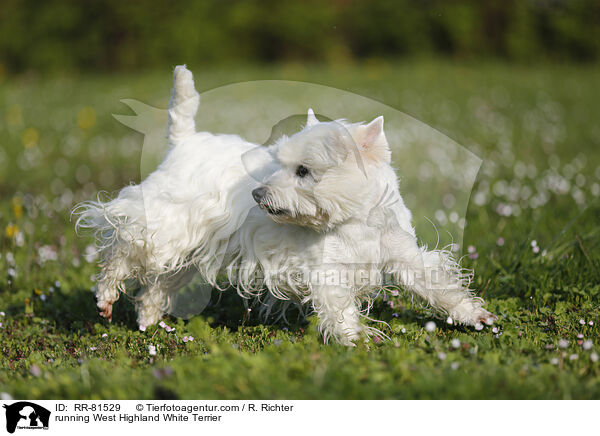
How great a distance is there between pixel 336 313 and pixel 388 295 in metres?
0.97

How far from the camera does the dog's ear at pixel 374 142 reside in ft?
10.3

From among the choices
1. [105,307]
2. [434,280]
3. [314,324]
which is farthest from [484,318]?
[105,307]

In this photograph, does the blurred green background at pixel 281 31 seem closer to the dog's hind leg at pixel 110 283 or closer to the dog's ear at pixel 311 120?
the dog's hind leg at pixel 110 283

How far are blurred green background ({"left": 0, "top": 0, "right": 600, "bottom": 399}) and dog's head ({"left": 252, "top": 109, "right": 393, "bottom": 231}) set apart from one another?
2.45ft

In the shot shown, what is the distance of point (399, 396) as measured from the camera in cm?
276

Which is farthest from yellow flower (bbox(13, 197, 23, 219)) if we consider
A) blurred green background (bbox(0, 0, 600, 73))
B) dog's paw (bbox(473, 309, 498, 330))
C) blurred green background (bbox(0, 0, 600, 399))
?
blurred green background (bbox(0, 0, 600, 73))

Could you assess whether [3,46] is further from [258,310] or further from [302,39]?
[258,310]

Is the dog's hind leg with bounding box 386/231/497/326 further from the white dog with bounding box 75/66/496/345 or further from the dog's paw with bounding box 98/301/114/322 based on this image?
the dog's paw with bounding box 98/301/114/322

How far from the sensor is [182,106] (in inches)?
153

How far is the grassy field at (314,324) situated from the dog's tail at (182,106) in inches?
47.3

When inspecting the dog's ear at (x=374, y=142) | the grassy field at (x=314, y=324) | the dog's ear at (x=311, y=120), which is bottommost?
the grassy field at (x=314, y=324)

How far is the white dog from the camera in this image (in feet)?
10.4

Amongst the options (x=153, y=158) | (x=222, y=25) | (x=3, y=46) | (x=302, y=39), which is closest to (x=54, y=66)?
(x=3, y=46)
